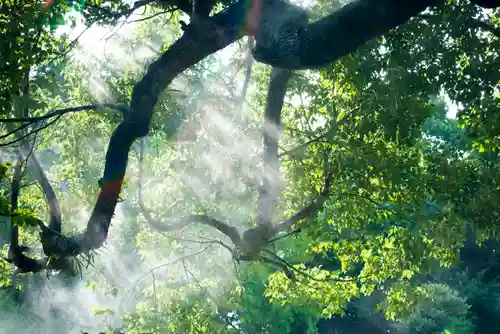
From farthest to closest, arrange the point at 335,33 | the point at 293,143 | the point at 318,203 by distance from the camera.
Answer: the point at 293,143 → the point at 318,203 → the point at 335,33

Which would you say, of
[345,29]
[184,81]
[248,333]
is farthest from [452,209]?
[248,333]

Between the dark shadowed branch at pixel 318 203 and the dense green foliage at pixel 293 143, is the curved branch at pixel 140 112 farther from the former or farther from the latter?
the dark shadowed branch at pixel 318 203

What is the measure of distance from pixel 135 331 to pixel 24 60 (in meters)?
11.1

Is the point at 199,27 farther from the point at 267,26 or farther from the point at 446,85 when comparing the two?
the point at 446,85

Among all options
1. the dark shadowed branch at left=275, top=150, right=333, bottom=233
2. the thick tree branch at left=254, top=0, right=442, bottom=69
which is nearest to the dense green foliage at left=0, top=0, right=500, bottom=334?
the dark shadowed branch at left=275, top=150, right=333, bottom=233

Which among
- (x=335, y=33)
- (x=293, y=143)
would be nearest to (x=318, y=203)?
(x=293, y=143)

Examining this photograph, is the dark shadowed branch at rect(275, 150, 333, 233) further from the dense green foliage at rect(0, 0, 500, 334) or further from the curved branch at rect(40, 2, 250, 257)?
the curved branch at rect(40, 2, 250, 257)

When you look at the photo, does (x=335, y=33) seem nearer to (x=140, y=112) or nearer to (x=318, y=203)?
(x=140, y=112)

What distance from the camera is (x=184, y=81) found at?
1316cm

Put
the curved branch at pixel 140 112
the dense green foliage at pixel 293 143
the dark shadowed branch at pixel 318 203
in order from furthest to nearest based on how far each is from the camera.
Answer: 1. the dark shadowed branch at pixel 318 203
2. the dense green foliage at pixel 293 143
3. the curved branch at pixel 140 112

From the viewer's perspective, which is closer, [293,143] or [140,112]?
[140,112]

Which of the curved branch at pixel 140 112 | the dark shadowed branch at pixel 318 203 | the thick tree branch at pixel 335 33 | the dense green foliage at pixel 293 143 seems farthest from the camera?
the dark shadowed branch at pixel 318 203

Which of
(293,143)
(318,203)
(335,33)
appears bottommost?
(335,33)

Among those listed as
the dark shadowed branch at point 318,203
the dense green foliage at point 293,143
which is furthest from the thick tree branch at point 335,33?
→ the dark shadowed branch at point 318,203
